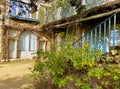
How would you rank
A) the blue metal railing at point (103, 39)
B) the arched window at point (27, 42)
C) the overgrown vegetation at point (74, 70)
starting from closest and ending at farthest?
the overgrown vegetation at point (74, 70) < the blue metal railing at point (103, 39) < the arched window at point (27, 42)

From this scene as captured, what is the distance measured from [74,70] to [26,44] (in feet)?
43.5

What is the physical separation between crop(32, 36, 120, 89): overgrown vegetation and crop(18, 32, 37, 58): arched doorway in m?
12.2

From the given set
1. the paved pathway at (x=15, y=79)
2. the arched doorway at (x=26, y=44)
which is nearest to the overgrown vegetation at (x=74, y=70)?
the paved pathway at (x=15, y=79)

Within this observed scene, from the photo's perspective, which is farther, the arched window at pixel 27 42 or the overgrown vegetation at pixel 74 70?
the arched window at pixel 27 42

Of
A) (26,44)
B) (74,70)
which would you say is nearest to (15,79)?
(74,70)

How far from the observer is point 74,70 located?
505 cm

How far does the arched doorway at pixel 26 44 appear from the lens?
1739 centimetres

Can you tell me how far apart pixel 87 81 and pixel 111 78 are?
1.98 feet

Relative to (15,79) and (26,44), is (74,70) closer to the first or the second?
(15,79)

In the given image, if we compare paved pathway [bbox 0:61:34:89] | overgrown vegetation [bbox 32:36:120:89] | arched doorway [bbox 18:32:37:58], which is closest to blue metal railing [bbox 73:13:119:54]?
overgrown vegetation [bbox 32:36:120:89]

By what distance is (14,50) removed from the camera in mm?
16844

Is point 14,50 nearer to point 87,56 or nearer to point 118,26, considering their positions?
point 118,26

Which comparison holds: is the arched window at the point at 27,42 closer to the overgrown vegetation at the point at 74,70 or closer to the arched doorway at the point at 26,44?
the arched doorway at the point at 26,44

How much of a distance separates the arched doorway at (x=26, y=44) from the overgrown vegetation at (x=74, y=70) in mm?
12171
